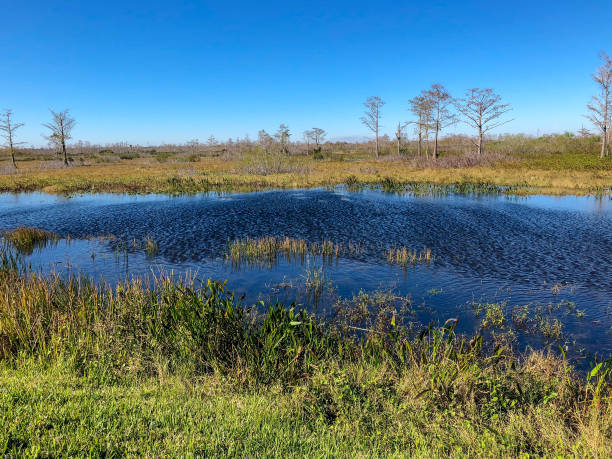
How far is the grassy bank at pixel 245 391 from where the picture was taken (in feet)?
12.9

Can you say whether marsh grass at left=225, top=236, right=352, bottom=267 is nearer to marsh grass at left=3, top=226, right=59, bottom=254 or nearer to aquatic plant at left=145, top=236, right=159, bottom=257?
aquatic plant at left=145, top=236, right=159, bottom=257

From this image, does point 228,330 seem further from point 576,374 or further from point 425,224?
point 425,224

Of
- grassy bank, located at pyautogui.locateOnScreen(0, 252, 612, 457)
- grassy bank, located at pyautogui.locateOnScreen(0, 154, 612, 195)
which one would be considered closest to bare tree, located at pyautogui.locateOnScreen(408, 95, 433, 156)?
grassy bank, located at pyautogui.locateOnScreen(0, 154, 612, 195)

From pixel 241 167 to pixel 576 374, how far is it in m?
45.0

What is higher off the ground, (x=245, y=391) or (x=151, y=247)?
(x=151, y=247)

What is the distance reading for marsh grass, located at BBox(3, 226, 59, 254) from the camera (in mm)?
15140

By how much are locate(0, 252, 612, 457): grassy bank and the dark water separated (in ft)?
9.50

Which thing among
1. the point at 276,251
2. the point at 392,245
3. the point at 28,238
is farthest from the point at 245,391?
the point at 28,238

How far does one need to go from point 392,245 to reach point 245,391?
36.7 feet

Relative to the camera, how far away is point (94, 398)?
455 cm

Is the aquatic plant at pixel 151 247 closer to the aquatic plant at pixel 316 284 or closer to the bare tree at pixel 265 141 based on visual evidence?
the aquatic plant at pixel 316 284

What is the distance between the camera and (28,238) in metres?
15.9

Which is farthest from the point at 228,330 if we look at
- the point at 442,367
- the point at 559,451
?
the point at 559,451

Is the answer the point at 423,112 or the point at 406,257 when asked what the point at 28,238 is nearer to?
the point at 406,257
